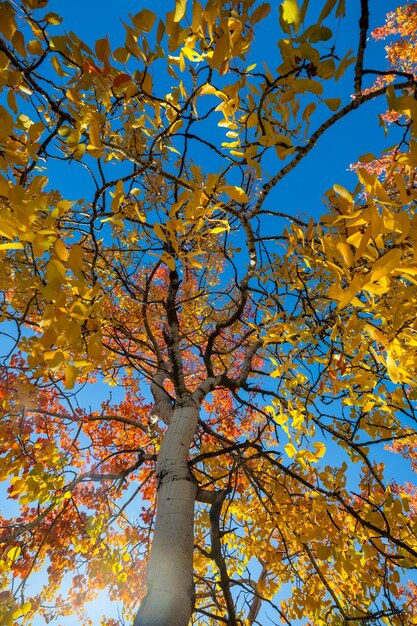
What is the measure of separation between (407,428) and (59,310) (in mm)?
2498

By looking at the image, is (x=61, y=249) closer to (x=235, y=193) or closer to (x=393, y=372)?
(x=235, y=193)

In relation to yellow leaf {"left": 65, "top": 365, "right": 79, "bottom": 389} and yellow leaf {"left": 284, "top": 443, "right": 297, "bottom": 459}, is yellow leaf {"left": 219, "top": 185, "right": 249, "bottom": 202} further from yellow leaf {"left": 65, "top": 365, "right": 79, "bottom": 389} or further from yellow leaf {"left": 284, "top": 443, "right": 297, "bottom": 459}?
yellow leaf {"left": 284, "top": 443, "right": 297, "bottom": 459}

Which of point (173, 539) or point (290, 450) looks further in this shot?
point (290, 450)

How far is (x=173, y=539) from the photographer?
1.73 metres

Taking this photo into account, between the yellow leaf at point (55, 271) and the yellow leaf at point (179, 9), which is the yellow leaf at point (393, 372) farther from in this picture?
the yellow leaf at point (179, 9)

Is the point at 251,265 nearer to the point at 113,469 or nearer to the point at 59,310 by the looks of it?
the point at 59,310

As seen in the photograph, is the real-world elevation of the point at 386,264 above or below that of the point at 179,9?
below

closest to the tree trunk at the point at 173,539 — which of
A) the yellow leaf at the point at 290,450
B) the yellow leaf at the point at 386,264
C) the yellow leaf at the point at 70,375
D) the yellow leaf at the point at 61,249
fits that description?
the yellow leaf at the point at 290,450

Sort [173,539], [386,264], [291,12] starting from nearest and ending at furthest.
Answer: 1. [386,264]
2. [291,12]
3. [173,539]

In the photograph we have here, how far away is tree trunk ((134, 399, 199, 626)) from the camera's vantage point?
145cm

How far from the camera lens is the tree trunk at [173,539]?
145 centimetres

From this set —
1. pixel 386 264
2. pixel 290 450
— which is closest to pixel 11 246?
pixel 386 264

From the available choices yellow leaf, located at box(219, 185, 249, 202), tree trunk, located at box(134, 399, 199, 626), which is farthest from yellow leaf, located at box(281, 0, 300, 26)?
tree trunk, located at box(134, 399, 199, 626)

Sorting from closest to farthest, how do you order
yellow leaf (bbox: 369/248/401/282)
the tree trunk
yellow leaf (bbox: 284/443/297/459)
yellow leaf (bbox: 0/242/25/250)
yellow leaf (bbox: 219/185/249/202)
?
yellow leaf (bbox: 369/248/401/282) → yellow leaf (bbox: 0/242/25/250) → yellow leaf (bbox: 219/185/249/202) → the tree trunk → yellow leaf (bbox: 284/443/297/459)
